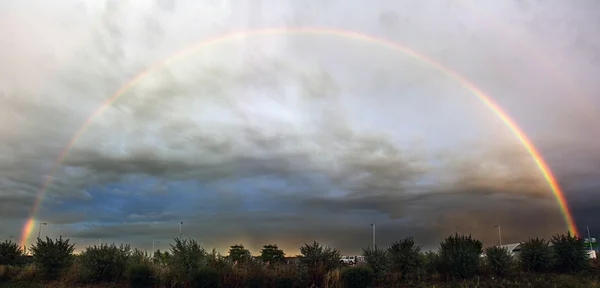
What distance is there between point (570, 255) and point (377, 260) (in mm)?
12188

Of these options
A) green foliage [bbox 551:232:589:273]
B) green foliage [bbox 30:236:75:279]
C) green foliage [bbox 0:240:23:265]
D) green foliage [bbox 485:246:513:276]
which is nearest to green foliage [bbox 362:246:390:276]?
green foliage [bbox 485:246:513:276]

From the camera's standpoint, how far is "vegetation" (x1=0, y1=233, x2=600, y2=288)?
2241 centimetres

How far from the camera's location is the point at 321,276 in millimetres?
23062

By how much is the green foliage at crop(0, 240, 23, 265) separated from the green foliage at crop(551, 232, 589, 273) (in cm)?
3837

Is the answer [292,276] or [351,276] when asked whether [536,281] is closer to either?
[351,276]

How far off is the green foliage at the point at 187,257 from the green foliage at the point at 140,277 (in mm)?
1246

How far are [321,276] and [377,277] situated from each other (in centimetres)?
306

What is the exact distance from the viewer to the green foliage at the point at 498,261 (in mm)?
25344

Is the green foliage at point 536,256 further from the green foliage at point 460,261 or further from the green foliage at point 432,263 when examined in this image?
the green foliage at point 432,263

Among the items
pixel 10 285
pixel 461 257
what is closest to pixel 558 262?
pixel 461 257

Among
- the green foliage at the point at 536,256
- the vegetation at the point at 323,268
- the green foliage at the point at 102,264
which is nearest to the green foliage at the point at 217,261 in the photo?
the vegetation at the point at 323,268

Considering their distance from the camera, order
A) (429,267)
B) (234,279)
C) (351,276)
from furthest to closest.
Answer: (429,267) < (234,279) < (351,276)

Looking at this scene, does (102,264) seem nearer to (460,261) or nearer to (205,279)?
(205,279)

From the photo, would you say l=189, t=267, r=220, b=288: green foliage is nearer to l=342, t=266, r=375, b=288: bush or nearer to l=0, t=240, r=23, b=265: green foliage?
l=342, t=266, r=375, b=288: bush
